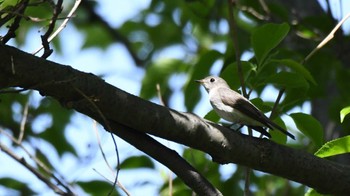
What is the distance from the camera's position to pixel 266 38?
12.4 ft

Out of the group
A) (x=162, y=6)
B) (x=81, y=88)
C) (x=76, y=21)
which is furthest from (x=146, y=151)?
(x=76, y=21)

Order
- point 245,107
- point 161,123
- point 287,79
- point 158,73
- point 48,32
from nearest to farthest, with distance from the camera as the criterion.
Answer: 1. point 48,32
2. point 161,123
3. point 287,79
4. point 245,107
5. point 158,73

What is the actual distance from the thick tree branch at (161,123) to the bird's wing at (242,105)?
57cm

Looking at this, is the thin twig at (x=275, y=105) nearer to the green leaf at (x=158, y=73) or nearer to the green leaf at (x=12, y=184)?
the green leaf at (x=158, y=73)

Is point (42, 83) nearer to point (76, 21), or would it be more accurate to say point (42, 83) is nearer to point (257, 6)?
point (257, 6)

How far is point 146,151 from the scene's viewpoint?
10.2 feet

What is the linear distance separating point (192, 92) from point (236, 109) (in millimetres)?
399

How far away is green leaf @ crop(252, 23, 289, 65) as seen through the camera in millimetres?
3744

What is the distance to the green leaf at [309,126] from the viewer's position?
376cm

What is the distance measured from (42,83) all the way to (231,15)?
127 cm

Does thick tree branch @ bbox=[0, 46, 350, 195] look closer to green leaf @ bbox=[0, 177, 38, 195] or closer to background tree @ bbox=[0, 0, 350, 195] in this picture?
background tree @ bbox=[0, 0, 350, 195]

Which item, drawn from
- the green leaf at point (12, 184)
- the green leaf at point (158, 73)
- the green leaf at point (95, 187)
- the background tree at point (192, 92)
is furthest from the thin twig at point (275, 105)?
the green leaf at point (12, 184)

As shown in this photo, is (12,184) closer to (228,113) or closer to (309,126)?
(228,113)

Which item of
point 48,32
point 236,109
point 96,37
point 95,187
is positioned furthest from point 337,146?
point 96,37
